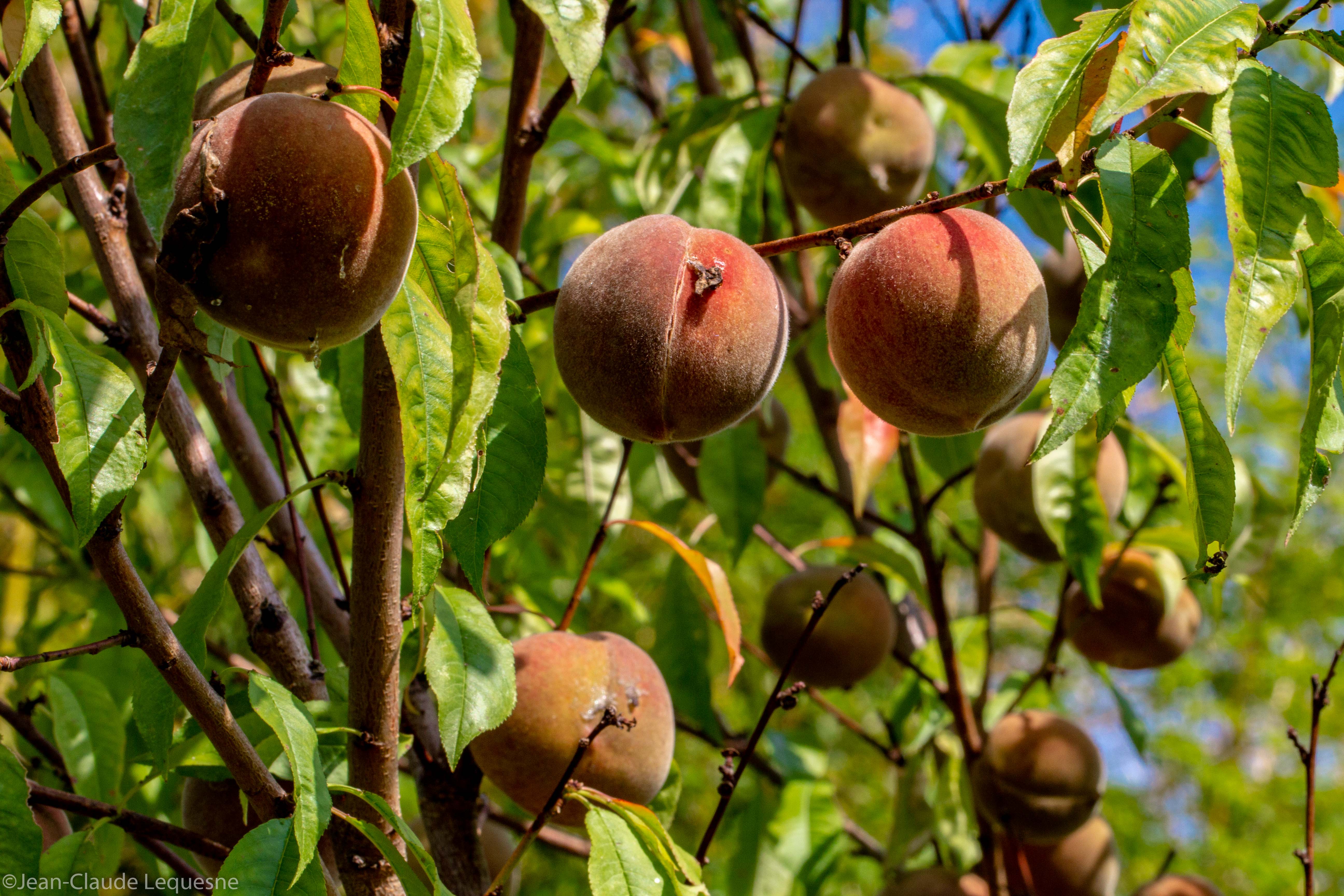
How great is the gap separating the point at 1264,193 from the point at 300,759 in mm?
1033

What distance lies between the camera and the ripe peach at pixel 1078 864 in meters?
2.63

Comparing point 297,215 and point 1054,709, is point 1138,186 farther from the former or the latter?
point 1054,709

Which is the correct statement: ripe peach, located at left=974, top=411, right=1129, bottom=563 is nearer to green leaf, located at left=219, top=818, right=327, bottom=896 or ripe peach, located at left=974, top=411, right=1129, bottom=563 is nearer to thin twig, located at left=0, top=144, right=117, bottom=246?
green leaf, located at left=219, top=818, right=327, bottom=896

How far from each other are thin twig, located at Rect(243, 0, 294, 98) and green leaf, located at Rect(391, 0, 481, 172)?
0.57 feet


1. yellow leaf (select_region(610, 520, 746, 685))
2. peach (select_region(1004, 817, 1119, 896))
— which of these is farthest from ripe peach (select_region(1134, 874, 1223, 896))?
yellow leaf (select_region(610, 520, 746, 685))

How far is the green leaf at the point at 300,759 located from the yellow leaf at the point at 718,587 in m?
0.72

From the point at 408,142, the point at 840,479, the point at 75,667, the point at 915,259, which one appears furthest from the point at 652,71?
the point at 408,142

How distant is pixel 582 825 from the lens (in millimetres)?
1729

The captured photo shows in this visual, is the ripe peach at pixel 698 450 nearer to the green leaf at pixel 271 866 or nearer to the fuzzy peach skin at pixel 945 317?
the fuzzy peach skin at pixel 945 317

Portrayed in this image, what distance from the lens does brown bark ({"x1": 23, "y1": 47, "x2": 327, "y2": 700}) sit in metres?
1.56

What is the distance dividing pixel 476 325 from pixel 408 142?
18 centimetres

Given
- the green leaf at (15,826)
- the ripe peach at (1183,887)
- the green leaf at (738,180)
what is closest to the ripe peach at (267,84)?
the green leaf at (15,826)

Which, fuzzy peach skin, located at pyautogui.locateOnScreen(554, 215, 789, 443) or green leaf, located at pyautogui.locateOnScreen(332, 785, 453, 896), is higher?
fuzzy peach skin, located at pyautogui.locateOnScreen(554, 215, 789, 443)

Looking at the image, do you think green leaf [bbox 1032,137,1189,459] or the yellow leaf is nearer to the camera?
green leaf [bbox 1032,137,1189,459]
